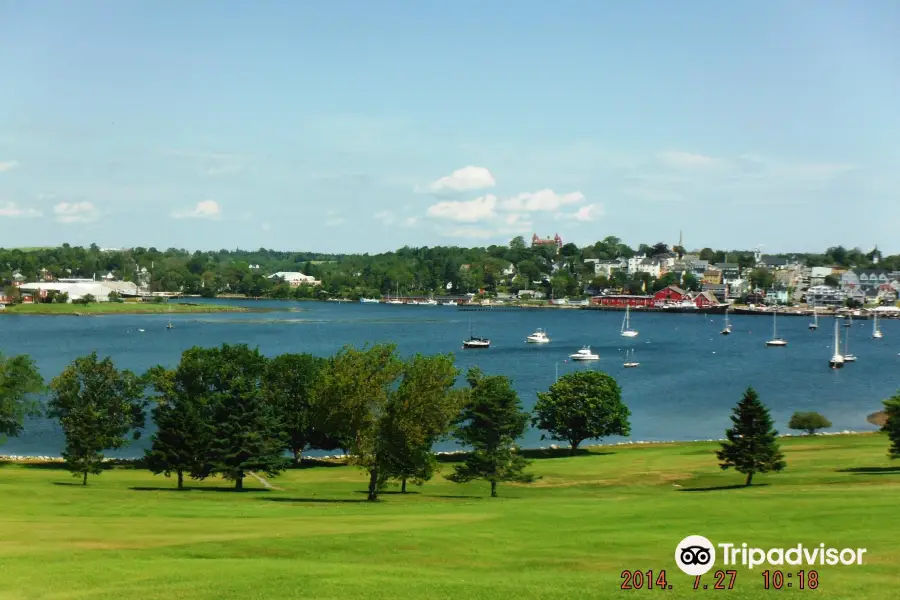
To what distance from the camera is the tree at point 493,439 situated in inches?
1523

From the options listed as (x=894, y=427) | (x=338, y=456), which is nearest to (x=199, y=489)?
(x=338, y=456)

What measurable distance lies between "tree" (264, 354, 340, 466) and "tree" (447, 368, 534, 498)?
1343 cm

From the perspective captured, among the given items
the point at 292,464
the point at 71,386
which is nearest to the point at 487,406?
the point at 292,464

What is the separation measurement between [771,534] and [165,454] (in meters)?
25.6

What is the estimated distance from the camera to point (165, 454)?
39969mm

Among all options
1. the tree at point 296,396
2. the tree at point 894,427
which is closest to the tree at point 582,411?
the tree at point 296,396

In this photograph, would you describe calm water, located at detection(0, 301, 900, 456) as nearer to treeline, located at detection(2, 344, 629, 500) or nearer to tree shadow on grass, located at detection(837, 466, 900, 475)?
treeline, located at detection(2, 344, 629, 500)

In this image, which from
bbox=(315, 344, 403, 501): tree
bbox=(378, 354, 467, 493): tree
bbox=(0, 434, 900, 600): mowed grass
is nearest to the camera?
bbox=(0, 434, 900, 600): mowed grass

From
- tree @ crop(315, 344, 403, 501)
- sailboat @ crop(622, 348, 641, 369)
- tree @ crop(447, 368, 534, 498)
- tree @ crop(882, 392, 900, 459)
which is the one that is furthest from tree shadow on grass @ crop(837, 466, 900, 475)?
sailboat @ crop(622, 348, 641, 369)

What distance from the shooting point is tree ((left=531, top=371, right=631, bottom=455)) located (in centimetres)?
5753

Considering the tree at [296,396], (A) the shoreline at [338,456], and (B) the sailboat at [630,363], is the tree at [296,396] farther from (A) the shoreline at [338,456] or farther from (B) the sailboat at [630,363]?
(B) the sailboat at [630,363]

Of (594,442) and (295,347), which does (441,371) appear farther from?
(295,347)

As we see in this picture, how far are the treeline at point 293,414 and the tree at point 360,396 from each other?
4 centimetres

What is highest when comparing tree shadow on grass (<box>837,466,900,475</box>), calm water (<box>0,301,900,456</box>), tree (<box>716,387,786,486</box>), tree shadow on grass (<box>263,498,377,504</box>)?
tree (<box>716,387,786,486</box>)
